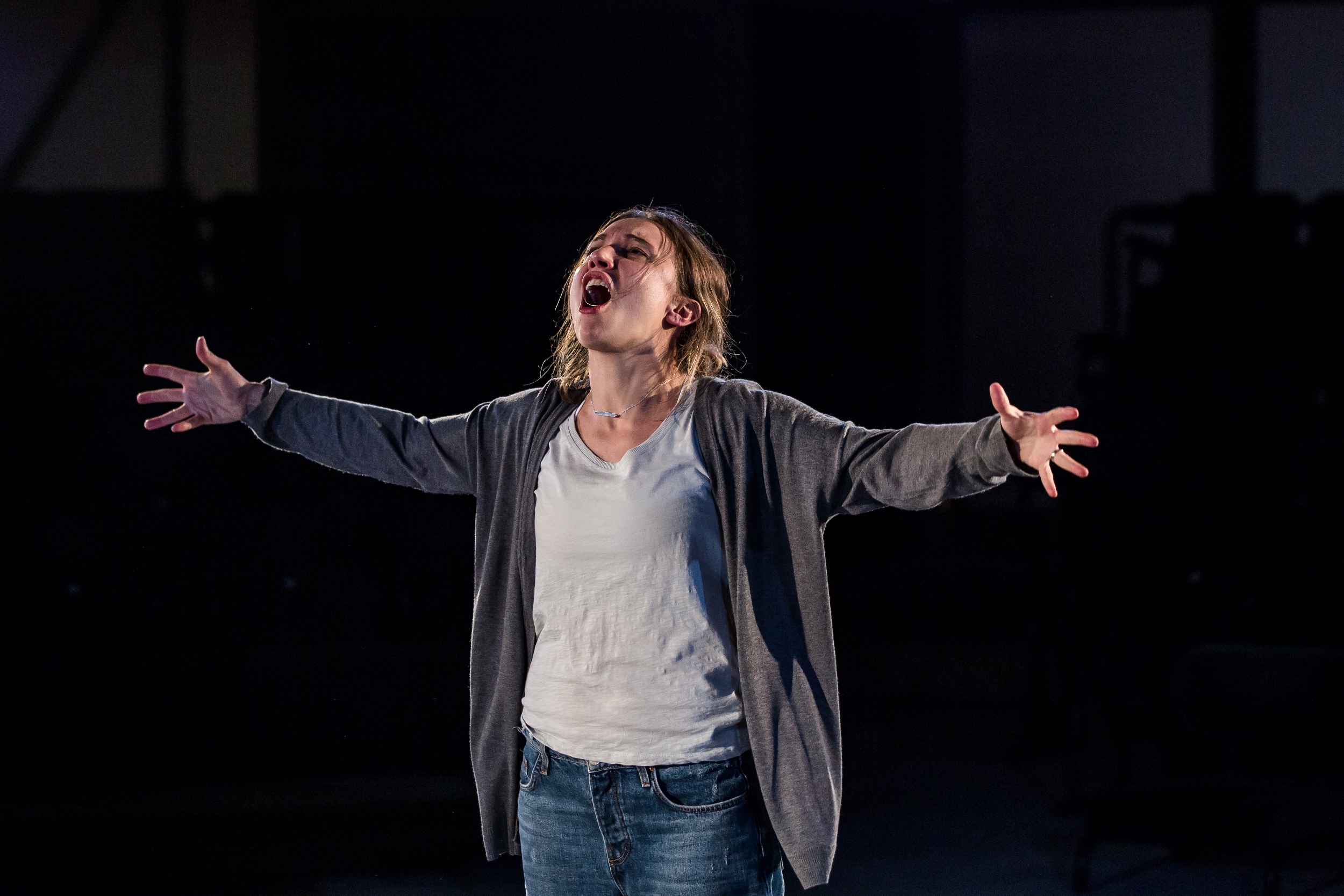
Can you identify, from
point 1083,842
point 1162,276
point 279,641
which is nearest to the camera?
point 1083,842

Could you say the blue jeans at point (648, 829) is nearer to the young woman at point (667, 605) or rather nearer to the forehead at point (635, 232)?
the young woman at point (667, 605)

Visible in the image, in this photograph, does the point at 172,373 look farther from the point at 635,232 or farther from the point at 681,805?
the point at 681,805

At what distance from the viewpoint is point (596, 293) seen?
1296mm

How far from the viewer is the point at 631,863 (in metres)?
1.14

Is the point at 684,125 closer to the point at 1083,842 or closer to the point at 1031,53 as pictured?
the point at 1031,53

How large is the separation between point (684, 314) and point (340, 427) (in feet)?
1.33

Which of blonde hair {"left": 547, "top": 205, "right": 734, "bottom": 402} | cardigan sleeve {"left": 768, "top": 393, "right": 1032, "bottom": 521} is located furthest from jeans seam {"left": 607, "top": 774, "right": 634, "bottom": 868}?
blonde hair {"left": 547, "top": 205, "right": 734, "bottom": 402}

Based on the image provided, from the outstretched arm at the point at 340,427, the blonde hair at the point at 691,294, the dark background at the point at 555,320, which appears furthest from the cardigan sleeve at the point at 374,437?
the dark background at the point at 555,320

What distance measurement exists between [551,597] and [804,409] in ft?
1.04

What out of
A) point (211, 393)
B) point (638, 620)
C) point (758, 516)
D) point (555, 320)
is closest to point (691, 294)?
point (758, 516)

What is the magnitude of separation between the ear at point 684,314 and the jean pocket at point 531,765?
482 mm

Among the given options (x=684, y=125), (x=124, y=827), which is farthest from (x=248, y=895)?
(x=684, y=125)

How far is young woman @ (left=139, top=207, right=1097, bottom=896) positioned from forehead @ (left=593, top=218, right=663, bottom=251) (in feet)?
0.18

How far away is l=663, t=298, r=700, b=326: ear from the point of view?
137cm
